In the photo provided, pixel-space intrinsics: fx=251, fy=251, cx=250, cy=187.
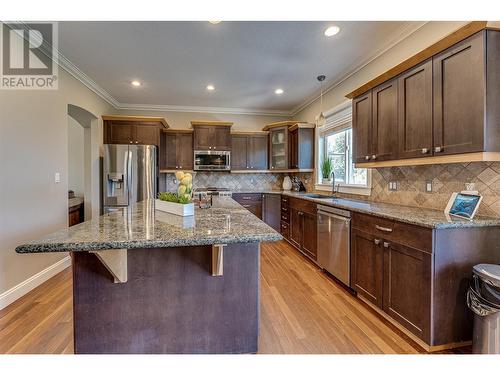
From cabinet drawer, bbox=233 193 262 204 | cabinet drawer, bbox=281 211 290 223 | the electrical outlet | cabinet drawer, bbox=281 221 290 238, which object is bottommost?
cabinet drawer, bbox=281 221 290 238

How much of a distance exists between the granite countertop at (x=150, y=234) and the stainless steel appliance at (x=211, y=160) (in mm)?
3744

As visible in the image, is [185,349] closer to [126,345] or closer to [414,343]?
[126,345]

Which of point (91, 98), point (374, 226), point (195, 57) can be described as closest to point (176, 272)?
point (374, 226)

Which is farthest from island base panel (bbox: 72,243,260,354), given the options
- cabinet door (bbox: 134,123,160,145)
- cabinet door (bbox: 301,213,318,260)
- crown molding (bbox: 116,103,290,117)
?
A: crown molding (bbox: 116,103,290,117)

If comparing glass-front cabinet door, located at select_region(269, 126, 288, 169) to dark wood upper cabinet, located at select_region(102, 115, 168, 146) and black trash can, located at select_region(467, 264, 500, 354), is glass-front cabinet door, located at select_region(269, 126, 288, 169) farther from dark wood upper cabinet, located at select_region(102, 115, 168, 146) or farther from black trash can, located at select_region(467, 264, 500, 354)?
black trash can, located at select_region(467, 264, 500, 354)

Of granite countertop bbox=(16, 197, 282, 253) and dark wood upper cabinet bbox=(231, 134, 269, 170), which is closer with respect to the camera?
granite countertop bbox=(16, 197, 282, 253)

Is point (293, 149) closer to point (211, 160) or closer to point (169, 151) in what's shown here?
point (211, 160)

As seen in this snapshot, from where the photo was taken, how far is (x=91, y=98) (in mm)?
4203

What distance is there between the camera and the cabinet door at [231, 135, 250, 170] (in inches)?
218

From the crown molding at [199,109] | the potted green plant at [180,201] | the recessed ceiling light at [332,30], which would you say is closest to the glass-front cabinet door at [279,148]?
the crown molding at [199,109]

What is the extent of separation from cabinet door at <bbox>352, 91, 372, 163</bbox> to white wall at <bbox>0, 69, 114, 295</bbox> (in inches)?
144

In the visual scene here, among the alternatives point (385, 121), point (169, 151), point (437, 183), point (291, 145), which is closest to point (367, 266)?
point (437, 183)

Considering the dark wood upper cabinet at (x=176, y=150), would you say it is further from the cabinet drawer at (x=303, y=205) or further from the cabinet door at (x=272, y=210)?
the cabinet drawer at (x=303, y=205)

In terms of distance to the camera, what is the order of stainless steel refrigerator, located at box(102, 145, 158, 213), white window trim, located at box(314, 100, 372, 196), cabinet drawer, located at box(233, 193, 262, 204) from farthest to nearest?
cabinet drawer, located at box(233, 193, 262, 204) < stainless steel refrigerator, located at box(102, 145, 158, 213) < white window trim, located at box(314, 100, 372, 196)
